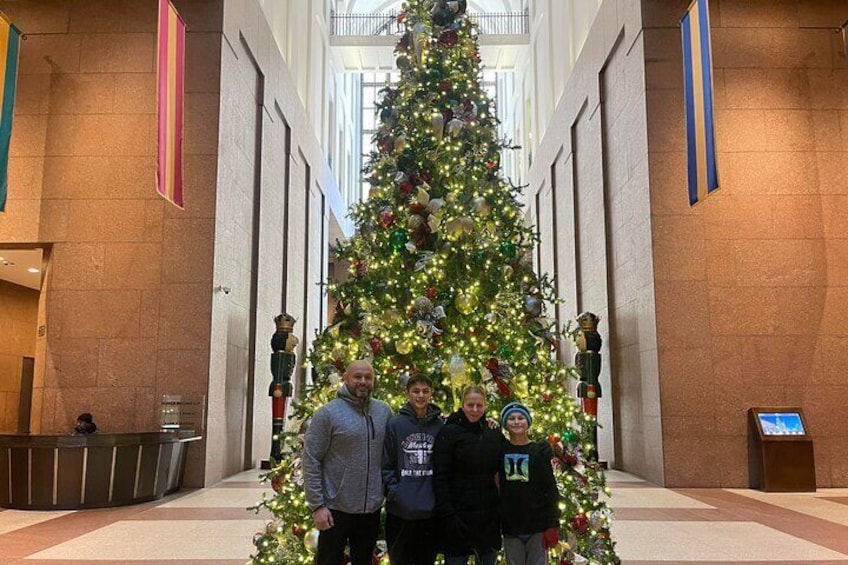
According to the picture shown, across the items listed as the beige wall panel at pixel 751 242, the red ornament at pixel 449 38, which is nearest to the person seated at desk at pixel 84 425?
the red ornament at pixel 449 38

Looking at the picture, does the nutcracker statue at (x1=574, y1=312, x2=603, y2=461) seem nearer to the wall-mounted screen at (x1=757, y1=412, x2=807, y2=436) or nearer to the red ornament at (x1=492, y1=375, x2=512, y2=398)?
the wall-mounted screen at (x1=757, y1=412, x2=807, y2=436)

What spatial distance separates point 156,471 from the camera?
913cm

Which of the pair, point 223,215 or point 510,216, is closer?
point 510,216

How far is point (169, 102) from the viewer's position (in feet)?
30.1

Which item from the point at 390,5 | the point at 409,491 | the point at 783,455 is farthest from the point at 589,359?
the point at 390,5

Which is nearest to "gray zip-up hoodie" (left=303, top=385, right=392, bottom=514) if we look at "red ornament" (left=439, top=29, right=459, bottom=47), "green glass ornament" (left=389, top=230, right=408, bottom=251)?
"green glass ornament" (left=389, top=230, right=408, bottom=251)

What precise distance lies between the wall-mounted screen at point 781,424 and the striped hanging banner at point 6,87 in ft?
34.0

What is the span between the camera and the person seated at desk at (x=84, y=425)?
9.45m

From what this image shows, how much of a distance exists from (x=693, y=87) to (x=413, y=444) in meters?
7.59

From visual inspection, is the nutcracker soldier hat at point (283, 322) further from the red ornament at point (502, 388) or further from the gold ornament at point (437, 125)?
the red ornament at point (502, 388)

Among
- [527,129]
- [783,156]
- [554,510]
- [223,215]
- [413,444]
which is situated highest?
[527,129]

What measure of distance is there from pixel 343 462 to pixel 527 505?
0.98m

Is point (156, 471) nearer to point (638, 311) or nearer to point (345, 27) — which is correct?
point (638, 311)

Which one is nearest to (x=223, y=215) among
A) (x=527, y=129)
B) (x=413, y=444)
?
(x=413, y=444)
